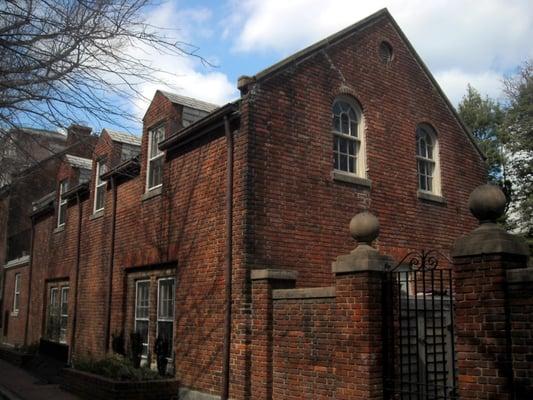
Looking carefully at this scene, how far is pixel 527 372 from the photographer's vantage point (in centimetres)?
544

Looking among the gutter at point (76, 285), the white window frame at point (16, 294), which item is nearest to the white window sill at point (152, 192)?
the gutter at point (76, 285)

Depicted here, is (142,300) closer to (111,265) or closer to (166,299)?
(166,299)

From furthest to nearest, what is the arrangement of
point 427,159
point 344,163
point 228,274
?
point 427,159, point 344,163, point 228,274

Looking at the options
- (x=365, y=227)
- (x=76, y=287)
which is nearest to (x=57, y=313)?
(x=76, y=287)

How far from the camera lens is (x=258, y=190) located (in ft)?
33.6

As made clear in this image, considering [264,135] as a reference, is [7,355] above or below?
below

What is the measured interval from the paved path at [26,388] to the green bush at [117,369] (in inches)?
28.0

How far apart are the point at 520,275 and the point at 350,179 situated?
21.0 feet

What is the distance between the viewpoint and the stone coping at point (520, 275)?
555cm

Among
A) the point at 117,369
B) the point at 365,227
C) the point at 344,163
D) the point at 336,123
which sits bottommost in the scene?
the point at 117,369

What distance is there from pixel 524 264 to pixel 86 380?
9462mm

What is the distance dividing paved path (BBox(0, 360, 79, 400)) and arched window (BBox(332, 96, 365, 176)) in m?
7.72

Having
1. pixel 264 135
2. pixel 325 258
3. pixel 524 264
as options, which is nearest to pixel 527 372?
pixel 524 264

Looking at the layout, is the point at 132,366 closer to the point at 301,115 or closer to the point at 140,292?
the point at 140,292
